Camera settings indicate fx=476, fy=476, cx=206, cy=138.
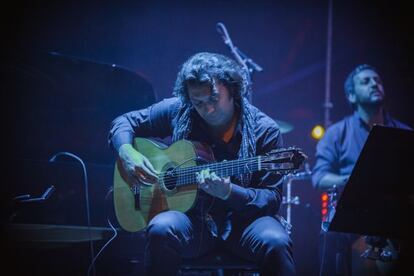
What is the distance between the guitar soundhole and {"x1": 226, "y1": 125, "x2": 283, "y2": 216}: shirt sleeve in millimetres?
394

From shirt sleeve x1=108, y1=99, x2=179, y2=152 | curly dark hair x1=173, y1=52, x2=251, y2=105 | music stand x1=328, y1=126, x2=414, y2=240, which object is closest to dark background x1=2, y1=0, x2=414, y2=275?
shirt sleeve x1=108, y1=99, x2=179, y2=152

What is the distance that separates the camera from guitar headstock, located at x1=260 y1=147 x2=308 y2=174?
7.64ft

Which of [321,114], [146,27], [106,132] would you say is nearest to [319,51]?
[321,114]

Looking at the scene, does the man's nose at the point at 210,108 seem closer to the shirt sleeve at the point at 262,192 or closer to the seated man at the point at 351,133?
the shirt sleeve at the point at 262,192

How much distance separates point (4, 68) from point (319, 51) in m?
3.95

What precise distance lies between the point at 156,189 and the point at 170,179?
0.11 meters

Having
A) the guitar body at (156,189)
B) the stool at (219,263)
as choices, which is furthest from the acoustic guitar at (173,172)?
the stool at (219,263)

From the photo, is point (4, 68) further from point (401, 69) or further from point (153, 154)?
point (401, 69)

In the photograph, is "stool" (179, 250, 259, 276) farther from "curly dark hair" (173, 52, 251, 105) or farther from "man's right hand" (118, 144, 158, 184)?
"curly dark hair" (173, 52, 251, 105)

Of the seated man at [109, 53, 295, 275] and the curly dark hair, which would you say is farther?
the curly dark hair

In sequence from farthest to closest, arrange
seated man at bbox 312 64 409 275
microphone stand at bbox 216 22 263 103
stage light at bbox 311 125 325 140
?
1. stage light at bbox 311 125 325 140
2. seated man at bbox 312 64 409 275
3. microphone stand at bbox 216 22 263 103

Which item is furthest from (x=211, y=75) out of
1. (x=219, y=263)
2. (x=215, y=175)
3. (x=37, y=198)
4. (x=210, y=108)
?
(x=37, y=198)

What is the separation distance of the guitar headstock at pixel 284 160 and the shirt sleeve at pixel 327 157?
1.87 metres

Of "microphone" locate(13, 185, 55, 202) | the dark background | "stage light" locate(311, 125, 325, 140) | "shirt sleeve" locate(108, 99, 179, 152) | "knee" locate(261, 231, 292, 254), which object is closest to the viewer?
"knee" locate(261, 231, 292, 254)
